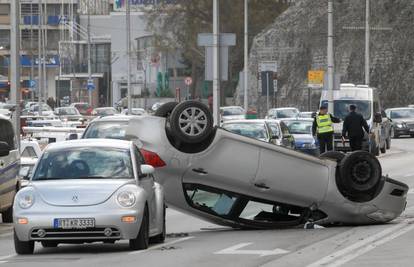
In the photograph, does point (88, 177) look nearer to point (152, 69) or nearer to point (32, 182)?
point (32, 182)

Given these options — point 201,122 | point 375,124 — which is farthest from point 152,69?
point 201,122

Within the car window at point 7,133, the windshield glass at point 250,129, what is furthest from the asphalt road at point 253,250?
the windshield glass at point 250,129

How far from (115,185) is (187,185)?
104 inches

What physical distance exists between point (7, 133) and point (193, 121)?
5711mm

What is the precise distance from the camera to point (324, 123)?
36.7m

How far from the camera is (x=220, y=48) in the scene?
1483 inches

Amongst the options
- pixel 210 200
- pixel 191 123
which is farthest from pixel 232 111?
pixel 191 123

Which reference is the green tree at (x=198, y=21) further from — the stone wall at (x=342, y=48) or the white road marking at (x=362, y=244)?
the white road marking at (x=362, y=244)

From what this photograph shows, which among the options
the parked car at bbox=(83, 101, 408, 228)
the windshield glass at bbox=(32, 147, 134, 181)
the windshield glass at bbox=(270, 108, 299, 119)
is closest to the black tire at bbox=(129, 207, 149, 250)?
the windshield glass at bbox=(32, 147, 134, 181)

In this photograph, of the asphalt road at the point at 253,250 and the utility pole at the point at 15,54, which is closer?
the asphalt road at the point at 253,250

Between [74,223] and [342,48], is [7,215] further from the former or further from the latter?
[342,48]

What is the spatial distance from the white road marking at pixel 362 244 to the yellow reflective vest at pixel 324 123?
17.5 m

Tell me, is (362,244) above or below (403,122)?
above

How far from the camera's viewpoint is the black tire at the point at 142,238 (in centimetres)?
1510
